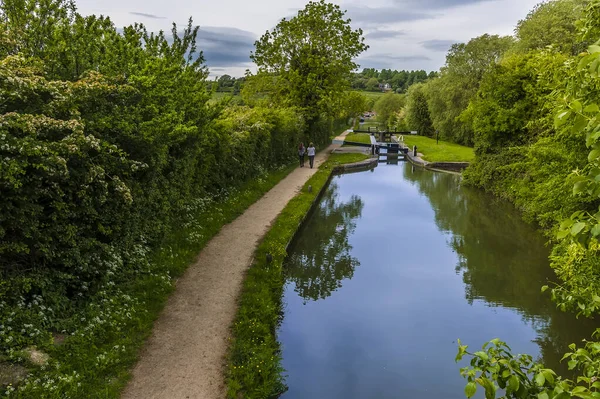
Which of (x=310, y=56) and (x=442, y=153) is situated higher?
(x=310, y=56)

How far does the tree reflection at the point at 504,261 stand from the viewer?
866 cm

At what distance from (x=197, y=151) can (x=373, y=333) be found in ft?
20.7

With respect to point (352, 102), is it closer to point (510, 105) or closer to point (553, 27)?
point (553, 27)

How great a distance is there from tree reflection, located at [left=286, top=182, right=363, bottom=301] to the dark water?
36 millimetres

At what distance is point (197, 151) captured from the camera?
11.2 m

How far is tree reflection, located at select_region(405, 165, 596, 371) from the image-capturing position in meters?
8.66

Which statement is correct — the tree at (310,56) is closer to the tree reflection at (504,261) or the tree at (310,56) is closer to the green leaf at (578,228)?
the tree reflection at (504,261)

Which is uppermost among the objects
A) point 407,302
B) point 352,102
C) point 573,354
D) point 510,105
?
point 352,102

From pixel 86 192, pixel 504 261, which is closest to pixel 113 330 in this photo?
pixel 86 192

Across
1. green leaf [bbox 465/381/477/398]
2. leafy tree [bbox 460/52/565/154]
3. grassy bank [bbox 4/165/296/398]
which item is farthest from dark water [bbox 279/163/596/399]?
green leaf [bbox 465/381/477/398]

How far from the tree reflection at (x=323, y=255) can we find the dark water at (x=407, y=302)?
0.12 ft

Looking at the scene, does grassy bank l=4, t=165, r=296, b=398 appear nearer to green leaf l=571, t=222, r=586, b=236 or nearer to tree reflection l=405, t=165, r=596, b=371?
green leaf l=571, t=222, r=586, b=236

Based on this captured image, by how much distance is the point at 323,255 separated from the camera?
12.7 metres

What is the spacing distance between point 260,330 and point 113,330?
2300 mm
